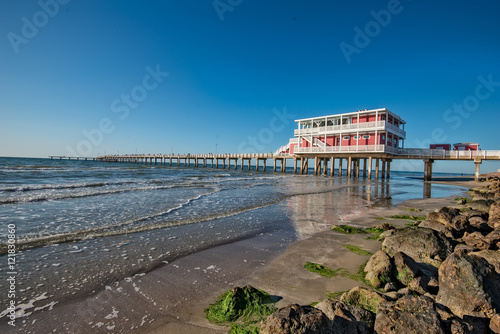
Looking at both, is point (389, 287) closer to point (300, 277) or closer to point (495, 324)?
point (495, 324)

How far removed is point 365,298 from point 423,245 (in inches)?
94.2

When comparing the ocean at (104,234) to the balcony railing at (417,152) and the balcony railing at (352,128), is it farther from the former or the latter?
the balcony railing at (352,128)

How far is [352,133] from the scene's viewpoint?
110 feet

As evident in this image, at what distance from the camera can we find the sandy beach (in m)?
3.15

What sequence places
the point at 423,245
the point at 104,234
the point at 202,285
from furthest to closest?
the point at 104,234, the point at 423,245, the point at 202,285

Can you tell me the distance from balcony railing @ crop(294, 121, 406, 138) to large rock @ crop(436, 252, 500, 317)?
3002cm

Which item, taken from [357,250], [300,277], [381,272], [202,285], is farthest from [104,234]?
[381,272]

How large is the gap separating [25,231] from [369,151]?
103ft

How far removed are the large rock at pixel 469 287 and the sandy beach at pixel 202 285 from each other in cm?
137

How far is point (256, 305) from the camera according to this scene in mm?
3473

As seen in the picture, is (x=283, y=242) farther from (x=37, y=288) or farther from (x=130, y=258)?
(x=37, y=288)

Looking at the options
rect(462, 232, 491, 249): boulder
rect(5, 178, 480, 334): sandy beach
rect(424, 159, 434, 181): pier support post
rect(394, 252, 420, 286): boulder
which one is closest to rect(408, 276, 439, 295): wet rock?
rect(394, 252, 420, 286): boulder

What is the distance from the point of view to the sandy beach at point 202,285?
10.3 feet

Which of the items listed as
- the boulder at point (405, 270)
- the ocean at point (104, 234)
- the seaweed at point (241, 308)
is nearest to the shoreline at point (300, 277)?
the seaweed at point (241, 308)
